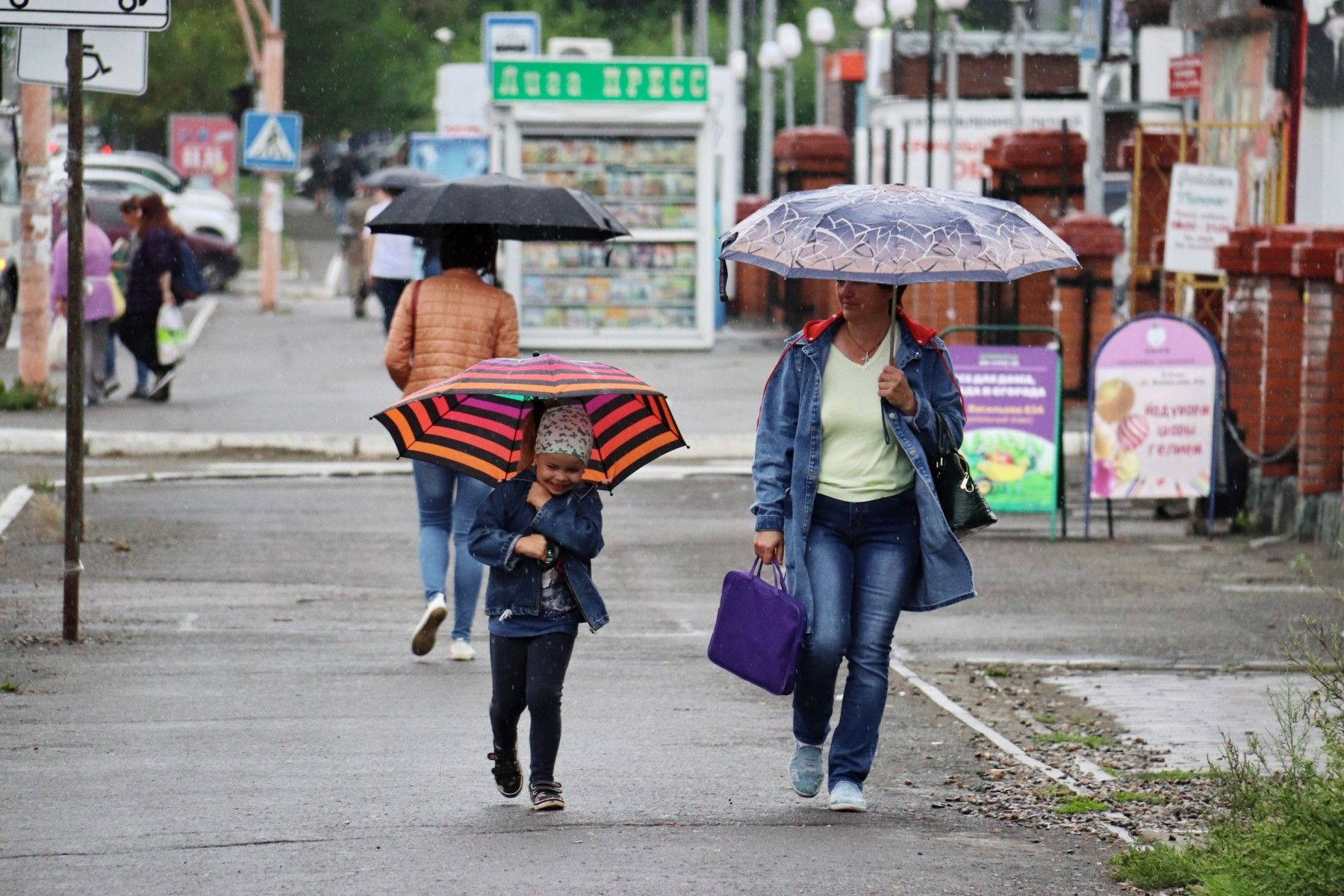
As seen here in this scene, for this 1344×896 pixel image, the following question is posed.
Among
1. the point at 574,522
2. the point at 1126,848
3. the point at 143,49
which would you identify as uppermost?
Result: the point at 143,49

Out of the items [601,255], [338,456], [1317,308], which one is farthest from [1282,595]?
[601,255]

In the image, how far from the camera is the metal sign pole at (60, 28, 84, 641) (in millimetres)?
Result: 9164

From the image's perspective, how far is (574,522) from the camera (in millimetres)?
6391

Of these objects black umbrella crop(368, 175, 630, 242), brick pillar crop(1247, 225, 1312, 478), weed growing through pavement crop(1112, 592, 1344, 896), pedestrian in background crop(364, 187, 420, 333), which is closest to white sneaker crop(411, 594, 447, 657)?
black umbrella crop(368, 175, 630, 242)

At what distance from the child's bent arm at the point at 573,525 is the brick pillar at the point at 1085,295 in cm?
1408

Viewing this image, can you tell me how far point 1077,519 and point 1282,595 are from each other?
3037 mm

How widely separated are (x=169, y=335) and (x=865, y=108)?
22073 millimetres

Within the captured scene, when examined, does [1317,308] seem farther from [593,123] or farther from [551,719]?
[593,123]

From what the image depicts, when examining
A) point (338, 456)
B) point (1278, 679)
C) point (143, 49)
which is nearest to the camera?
point (1278, 679)

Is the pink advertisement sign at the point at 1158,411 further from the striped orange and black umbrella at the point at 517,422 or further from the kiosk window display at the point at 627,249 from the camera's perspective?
the kiosk window display at the point at 627,249

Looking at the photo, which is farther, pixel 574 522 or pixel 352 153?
pixel 352 153

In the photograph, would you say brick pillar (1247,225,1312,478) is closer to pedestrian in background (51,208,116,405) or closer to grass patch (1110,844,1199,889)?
grass patch (1110,844,1199,889)

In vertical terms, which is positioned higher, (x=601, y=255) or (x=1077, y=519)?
(x=601, y=255)

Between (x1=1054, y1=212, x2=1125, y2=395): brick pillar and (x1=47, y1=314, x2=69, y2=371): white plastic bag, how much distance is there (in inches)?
349
